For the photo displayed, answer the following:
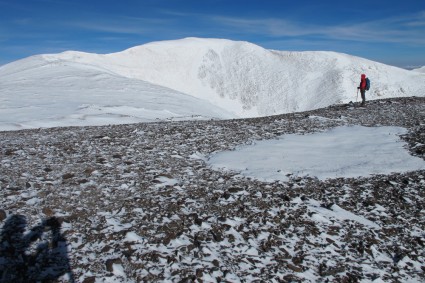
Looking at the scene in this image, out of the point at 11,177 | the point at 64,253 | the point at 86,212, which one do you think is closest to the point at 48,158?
the point at 11,177

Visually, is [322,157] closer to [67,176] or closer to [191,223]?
[191,223]

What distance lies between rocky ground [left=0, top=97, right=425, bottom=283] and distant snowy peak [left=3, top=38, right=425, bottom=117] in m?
85.1

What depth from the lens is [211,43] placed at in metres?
124

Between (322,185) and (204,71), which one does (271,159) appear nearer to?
(322,185)

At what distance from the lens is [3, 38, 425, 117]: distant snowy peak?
94188 millimetres

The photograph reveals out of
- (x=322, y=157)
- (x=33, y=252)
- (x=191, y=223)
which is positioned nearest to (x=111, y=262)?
(x=33, y=252)

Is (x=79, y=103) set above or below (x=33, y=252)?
above

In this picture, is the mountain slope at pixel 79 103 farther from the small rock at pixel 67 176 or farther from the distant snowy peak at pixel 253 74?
the distant snowy peak at pixel 253 74

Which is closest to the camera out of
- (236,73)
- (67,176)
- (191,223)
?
(191,223)

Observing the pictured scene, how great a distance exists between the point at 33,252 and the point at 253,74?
364 feet

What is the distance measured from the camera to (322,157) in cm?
1112

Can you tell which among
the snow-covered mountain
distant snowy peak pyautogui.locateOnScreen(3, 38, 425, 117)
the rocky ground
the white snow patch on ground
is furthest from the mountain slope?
distant snowy peak pyautogui.locateOnScreen(3, 38, 425, 117)

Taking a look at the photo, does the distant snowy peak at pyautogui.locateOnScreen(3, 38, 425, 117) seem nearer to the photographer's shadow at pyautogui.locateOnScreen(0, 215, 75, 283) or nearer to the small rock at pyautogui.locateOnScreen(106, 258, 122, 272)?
the photographer's shadow at pyautogui.locateOnScreen(0, 215, 75, 283)

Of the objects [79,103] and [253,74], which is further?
[253,74]
